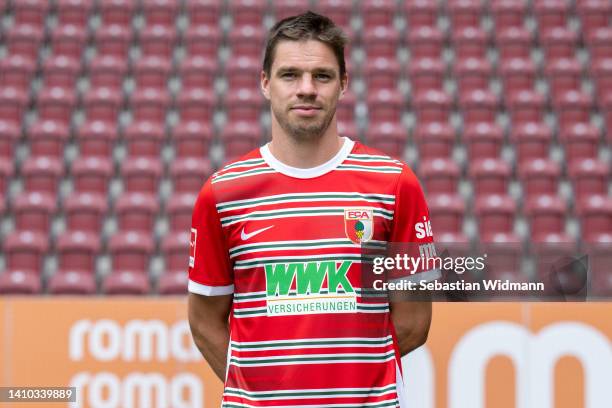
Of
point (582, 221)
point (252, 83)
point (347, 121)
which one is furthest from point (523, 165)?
point (252, 83)

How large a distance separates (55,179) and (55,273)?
1204 mm

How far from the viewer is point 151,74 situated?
917cm

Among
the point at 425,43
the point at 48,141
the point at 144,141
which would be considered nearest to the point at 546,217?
the point at 425,43

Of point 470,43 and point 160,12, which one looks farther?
point 160,12

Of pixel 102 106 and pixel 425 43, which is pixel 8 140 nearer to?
Result: pixel 102 106

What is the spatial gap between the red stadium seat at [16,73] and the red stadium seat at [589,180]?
5.46 metres

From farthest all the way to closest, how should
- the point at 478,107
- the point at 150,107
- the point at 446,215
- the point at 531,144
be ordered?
the point at 150,107 < the point at 478,107 < the point at 531,144 < the point at 446,215

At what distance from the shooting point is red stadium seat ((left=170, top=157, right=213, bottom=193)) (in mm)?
7738

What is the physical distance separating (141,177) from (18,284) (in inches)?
60.6

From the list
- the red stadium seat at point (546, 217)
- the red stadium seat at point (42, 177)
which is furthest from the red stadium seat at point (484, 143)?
the red stadium seat at point (42, 177)

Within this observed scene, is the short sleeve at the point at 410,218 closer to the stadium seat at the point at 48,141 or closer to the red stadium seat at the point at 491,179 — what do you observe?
the red stadium seat at the point at 491,179

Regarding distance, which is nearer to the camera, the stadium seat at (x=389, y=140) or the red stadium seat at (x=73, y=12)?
the stadium seat at (x=389, y=140)

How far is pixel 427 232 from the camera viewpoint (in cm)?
173

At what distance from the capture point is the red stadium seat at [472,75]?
898cm
